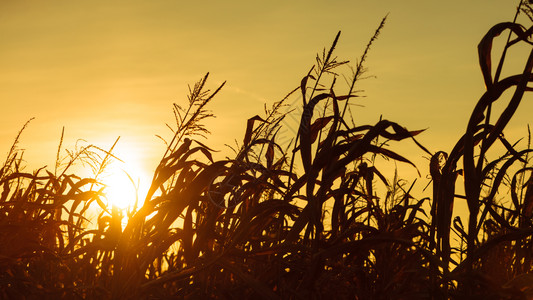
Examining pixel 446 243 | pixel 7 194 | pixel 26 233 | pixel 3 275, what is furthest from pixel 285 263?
pixel 7 194

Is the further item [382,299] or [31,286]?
[31,286]

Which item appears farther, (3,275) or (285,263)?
(3,275)

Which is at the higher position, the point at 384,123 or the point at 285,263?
the point at 384,123

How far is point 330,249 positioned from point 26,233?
190cm

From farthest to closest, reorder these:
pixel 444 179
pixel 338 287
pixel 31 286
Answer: pixel 31 286 < pixel 338 287 < pixel 444 179

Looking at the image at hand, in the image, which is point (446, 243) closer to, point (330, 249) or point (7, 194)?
point (330, 249)

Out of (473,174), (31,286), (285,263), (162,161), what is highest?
(162,161)

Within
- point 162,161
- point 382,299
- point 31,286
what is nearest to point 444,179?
point 382,299

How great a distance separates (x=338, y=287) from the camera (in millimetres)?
2467

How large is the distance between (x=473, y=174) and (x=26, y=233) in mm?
2365

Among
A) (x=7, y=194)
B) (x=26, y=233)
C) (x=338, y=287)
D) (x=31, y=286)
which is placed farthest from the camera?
(x=7, y=194)

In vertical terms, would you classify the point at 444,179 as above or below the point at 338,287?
above

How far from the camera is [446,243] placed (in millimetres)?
2182

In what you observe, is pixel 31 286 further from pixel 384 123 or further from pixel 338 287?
pixel 384 123
